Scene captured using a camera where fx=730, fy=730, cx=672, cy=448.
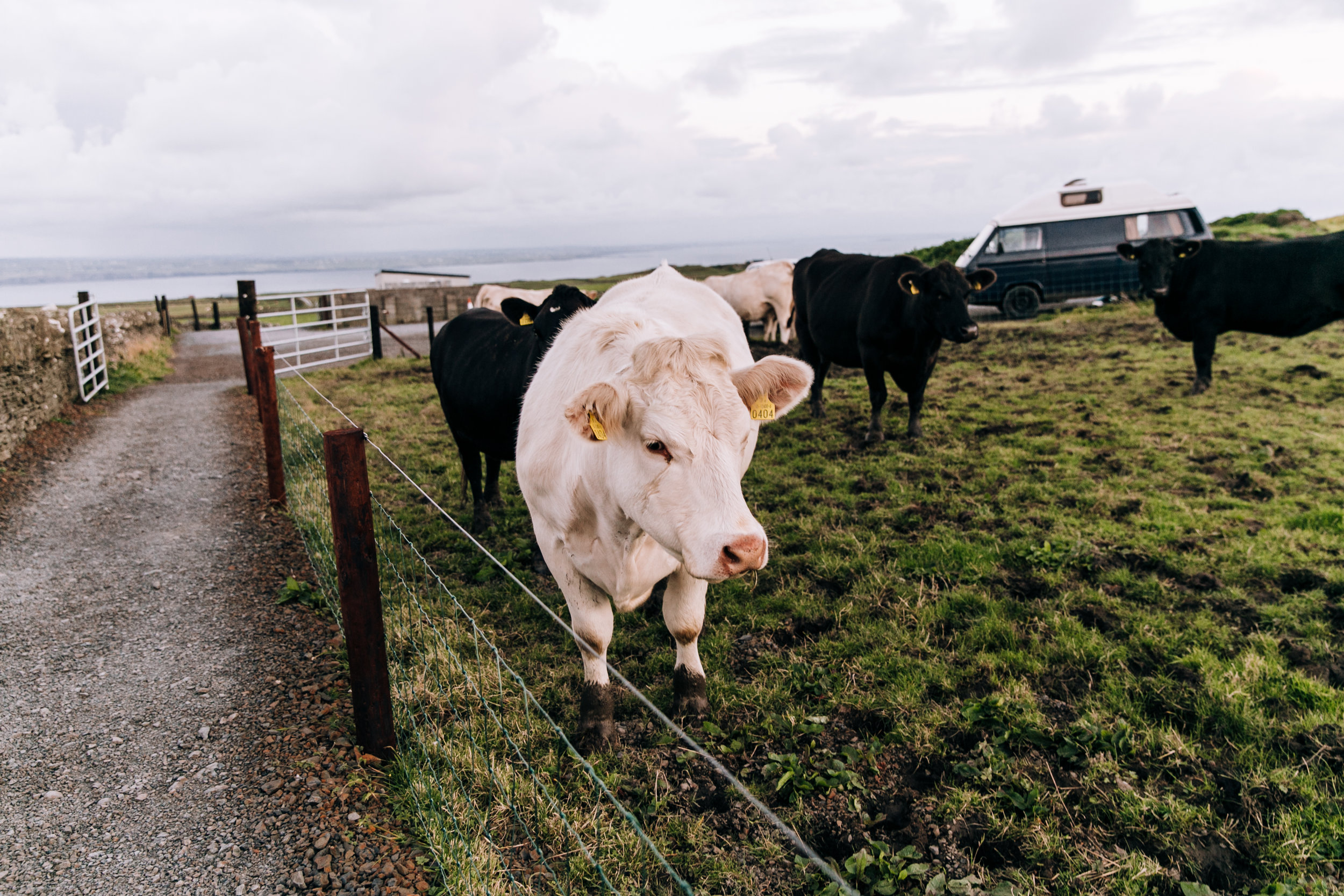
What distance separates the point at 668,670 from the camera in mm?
3533

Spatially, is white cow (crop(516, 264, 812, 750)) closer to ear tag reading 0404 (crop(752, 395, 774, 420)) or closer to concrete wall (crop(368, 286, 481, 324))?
ear tag reading 0404 (crop(752, 395, 774, 420))

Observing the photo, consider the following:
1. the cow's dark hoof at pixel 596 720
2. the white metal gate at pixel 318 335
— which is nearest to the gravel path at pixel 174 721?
the cow's dark hoof at pixel 596 720

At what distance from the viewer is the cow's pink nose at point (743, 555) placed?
1.95 meters

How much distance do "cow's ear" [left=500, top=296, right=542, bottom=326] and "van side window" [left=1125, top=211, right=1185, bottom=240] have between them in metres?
14.4

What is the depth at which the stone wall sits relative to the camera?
7.46 m

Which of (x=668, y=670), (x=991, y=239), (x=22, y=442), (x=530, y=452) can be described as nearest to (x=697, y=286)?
(x=530, y=452)

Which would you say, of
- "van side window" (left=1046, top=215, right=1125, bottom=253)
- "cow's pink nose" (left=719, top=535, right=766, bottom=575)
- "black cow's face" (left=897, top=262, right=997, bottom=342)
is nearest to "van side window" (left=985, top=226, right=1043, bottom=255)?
"van side window" (left=1046, top=215, right=1125, bottom=253)

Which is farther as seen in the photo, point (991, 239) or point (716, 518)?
point (991, 239)

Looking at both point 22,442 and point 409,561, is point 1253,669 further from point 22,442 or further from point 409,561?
point 22,442

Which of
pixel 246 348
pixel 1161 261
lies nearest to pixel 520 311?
pixel 246 348

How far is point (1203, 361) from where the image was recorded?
27.5 ft

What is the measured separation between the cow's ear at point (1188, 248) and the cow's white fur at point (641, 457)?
26.2 feet

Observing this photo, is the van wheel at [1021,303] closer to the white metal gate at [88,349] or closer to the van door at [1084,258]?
the van door at [1084,258]

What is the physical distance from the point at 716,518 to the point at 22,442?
29.3ft
